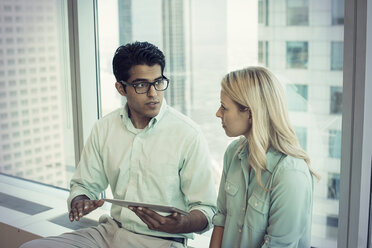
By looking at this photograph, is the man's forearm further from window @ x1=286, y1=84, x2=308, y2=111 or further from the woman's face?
window @ x1=286, y1=84, x2=308, y2=111

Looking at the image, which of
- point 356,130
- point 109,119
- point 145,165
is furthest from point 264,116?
point 109,119

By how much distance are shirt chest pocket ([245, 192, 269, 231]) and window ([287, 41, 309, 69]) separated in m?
0.71

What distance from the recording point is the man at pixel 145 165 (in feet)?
5.85

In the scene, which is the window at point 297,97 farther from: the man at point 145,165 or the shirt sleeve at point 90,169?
the shirt sleeve at point 90,169

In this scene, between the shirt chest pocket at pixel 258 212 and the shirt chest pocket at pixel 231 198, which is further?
the shirt chest pocket at pixel 231 198

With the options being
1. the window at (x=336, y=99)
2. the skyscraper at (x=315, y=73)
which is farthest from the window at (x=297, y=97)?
the window at (x=336, y=99)

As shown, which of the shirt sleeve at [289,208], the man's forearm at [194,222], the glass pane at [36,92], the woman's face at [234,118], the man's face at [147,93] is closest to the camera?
the shirt sleeve at [289,208]

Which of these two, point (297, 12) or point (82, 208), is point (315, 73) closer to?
point (297, 12)

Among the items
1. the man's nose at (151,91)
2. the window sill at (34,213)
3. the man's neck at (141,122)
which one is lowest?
the window sill at (34,213)

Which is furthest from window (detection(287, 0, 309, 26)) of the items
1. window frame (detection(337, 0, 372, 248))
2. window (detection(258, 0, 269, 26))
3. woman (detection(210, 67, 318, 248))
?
woman (detection(210, 67, 318, 248))

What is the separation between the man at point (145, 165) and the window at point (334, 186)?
21.8 inches

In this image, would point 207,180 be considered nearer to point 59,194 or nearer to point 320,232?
point 320,232

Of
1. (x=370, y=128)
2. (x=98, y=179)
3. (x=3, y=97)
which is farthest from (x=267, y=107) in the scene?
(x=3, y=97)

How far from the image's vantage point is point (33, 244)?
176 centimetres
